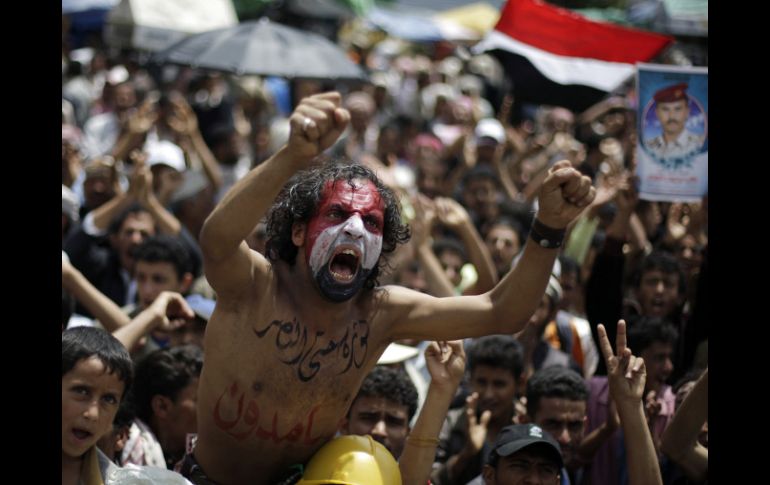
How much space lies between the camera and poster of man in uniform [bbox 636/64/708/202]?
710cm

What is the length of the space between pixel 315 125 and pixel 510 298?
107 cm

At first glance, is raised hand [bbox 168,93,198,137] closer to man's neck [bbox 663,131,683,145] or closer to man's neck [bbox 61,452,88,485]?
man's neck [bbox 663,131,683,145]

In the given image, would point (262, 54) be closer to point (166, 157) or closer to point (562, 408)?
point (166, 157)

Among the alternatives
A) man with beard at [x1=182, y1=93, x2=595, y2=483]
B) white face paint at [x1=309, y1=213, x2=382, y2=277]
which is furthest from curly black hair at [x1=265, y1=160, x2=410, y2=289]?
white face paint at [x1=309, y1=213, x2=382, y2=277]

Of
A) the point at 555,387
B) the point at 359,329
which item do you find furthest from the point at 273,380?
the point at 555,387

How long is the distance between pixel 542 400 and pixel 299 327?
6.06 ft

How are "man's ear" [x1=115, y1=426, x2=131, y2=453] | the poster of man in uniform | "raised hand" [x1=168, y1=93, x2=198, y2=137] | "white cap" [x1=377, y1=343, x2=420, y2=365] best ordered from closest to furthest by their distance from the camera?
"man's ear" [x1=115, y1=426, x2=131, y2=453]
"white cap" [x1=377, y1=343, x2=420, y2=365]
the poster of man in uniform
"raised hand" [x1=168, y1=93, x2=198, y2=137]

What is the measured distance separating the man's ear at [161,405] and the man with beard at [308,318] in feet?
3.52

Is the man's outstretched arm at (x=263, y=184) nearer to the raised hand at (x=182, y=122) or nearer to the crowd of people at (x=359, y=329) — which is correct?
the crowd of people at (x=359, y=329)

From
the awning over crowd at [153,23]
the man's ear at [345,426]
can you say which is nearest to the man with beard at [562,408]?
the man's ear at [345,426]

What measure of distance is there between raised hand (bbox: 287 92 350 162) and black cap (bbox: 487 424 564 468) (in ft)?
5.94
